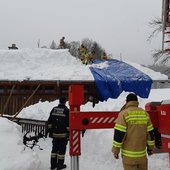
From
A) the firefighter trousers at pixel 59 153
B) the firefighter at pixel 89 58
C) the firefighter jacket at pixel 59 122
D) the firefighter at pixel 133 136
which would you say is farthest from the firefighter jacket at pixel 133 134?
the firefighter at pixel 89 58

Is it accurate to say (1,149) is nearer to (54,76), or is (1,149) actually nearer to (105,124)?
(105,124)

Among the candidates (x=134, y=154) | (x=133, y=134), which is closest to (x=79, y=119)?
(x=133, y=134)

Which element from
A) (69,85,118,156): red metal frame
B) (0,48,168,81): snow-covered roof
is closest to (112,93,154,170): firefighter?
(69,85,118,156): red metal frame

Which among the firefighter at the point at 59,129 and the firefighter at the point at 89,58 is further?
the firefighter at the point at 89,58

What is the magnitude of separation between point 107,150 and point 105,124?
164 inches

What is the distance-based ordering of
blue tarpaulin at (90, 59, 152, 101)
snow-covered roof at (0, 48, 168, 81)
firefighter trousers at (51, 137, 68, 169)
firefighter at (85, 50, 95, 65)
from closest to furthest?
firefighter trousers at (51, 137, 68, 169) → blue tarpaulin at (90, 59, 152, 101) → snow-covered roof at (0, 48, 168, 81) → firefighter at (85, 50, 95, 65)

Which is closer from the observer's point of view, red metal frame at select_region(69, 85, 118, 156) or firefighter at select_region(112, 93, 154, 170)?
firefighter at select_region(112, 93, 154, 170)

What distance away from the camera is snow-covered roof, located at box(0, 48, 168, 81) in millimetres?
17906

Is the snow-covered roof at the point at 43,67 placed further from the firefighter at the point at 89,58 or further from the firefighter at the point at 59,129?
the firefighter at the point at 59,129

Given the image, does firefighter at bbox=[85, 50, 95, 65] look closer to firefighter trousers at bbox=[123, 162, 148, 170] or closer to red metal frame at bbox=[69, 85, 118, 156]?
red metal frame at bbox=[69, 85, 118, 156]

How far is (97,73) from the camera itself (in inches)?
725

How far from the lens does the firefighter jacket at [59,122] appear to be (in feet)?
27.1

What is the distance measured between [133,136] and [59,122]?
3371mm

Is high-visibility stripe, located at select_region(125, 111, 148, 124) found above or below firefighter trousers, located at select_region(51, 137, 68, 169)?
above
